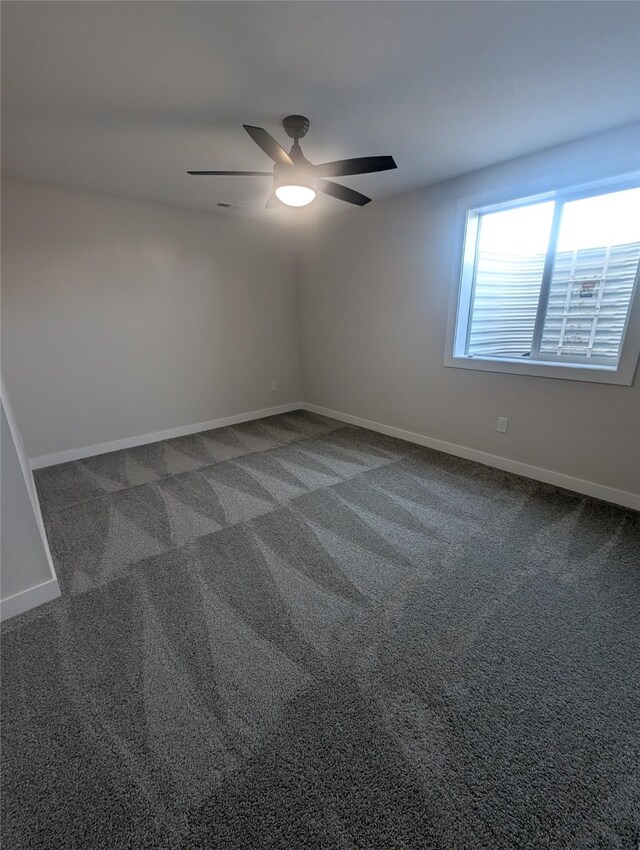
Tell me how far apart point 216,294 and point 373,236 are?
1798 millimetres

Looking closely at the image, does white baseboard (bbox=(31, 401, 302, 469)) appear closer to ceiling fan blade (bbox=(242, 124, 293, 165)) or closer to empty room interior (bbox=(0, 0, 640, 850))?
empty room interior (bbox=(0, 0, 640, 850))

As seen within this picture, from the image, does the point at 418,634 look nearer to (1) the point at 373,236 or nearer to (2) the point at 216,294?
(1) the point at 373,236

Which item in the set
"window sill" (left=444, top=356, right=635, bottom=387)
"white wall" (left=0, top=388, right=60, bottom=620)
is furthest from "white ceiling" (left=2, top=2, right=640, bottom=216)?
"white wall" (left=0, top=388, right=60, bottom=620)

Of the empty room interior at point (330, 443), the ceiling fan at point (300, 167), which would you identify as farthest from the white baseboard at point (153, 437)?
the ceiling fan at point (300, 167)

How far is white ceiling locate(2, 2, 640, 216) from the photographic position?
132 cm

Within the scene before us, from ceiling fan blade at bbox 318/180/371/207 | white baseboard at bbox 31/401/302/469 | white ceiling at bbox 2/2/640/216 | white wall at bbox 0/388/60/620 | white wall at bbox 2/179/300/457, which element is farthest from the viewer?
white baseboard at bbox 31/401/302/469

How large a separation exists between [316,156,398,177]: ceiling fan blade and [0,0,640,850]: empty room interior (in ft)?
0.05

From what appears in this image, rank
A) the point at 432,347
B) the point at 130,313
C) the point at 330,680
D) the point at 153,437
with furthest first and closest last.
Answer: the point at 153,437, the point at 130,313, the point at 432,347, the point at 330,680

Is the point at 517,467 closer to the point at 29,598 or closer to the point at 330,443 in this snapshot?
the point at 330,443

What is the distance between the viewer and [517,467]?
9.75 ft

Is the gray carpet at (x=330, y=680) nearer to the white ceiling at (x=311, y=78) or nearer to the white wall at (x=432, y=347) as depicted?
the white wall at (x=432, y=347)

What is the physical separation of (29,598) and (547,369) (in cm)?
349

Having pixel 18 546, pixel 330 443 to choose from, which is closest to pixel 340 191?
pixel 330 443

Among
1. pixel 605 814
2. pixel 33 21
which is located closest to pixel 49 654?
pixel 605 814
